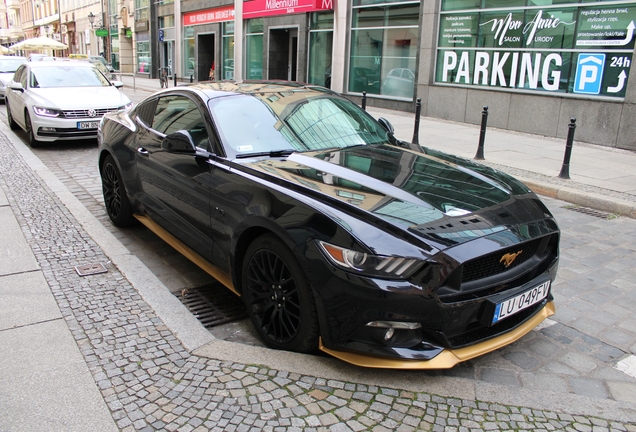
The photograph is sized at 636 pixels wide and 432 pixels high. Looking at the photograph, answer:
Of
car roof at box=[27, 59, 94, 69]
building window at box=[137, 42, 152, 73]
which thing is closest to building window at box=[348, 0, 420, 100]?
car roof at box=[27, 59, 94, 69]

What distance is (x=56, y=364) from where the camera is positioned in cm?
310

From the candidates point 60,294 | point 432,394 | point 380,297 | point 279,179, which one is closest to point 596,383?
point 432,394

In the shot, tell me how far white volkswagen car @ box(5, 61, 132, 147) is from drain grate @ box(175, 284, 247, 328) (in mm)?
7366

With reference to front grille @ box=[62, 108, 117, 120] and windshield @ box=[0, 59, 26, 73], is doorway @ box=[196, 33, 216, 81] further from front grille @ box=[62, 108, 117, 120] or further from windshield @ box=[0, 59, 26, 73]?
front grille @ box=[62, 108, 117, 120]

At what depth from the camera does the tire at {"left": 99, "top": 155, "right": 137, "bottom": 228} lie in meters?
5.66

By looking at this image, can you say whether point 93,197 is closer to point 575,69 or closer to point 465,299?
point 465,299

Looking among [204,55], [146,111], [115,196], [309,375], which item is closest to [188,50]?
[204,55]

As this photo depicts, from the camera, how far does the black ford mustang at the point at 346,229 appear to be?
110 inches

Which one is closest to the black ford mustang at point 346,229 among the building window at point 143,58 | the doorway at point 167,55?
the doorway at point 167,55

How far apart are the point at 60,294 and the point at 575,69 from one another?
1174 centimetres

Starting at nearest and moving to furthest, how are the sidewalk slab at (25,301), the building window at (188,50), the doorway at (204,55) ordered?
1. the sidewalk slab at (25,301)
2. the doorway at (204,55)
3. the building window at (188,50)

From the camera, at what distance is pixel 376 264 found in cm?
278

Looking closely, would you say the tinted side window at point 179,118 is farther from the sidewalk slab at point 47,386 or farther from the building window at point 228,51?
the building window at point 228,51

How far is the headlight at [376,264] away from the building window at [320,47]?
18451 millimetres
